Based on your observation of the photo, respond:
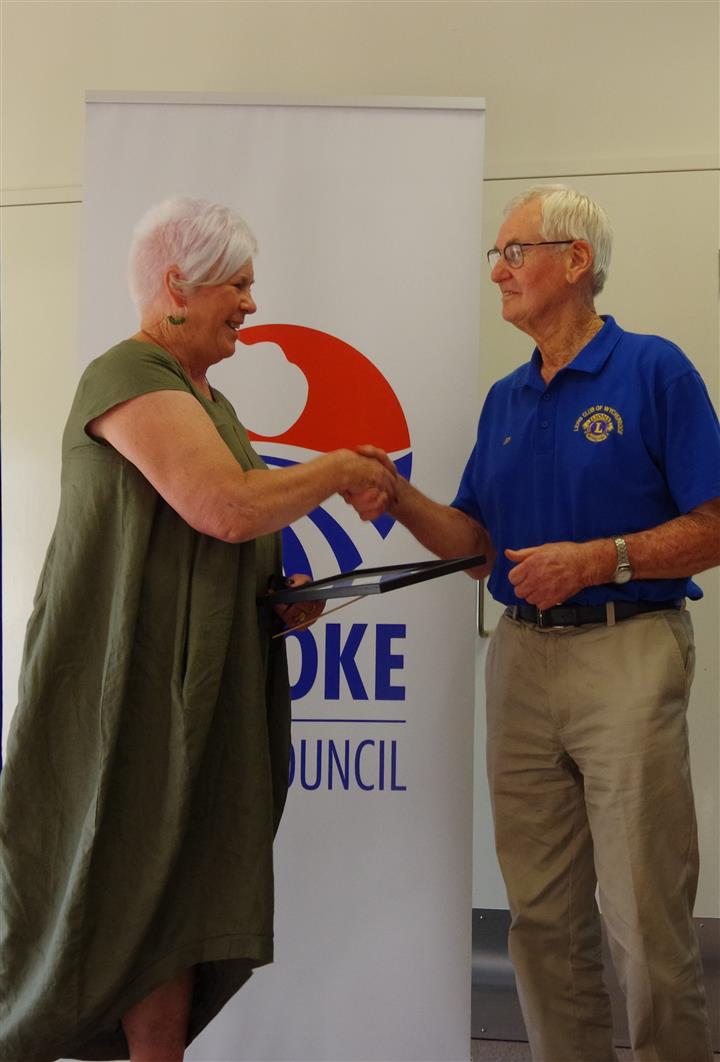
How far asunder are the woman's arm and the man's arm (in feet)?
1.85

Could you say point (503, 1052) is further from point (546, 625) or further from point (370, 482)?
point (370, 482)

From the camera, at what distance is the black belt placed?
7.14ft

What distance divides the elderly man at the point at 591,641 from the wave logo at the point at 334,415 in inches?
9.8

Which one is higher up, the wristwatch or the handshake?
the handshake

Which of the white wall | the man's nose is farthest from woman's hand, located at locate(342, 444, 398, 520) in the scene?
the white wall

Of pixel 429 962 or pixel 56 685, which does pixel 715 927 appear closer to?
pixel 429 962

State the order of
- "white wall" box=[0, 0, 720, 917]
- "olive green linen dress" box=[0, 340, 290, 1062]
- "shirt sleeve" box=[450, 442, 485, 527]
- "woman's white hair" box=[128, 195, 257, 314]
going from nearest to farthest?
"olive green linen dress" box=[0, 340, 290, 1062] → "woman's white hair" box=[128, 195, 257, 314] → "shirt sleeve" box=[450, 442, 485, 527] → "white wall" box=[0, 0, 720, 917]

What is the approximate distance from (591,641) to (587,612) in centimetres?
6

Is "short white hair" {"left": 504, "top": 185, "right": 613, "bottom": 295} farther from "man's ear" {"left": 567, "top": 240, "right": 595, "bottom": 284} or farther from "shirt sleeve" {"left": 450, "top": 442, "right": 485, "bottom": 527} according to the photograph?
"shirt sleeve" {"left": 450, "top": 442, "right": 485, "bottom": 527}

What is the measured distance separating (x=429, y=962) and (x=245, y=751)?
3.52 feet

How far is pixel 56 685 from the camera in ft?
5.71

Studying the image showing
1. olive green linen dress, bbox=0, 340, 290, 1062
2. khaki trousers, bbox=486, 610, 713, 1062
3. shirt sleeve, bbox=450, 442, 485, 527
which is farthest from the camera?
shirt sleeve, bbox=450, 442, 485, 527

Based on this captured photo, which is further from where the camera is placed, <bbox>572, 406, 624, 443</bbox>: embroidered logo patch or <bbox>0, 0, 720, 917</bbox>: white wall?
<bbox>0, 0, 720, 917</bbox>: white wall

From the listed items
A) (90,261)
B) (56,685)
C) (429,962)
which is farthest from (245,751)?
(90,261)
